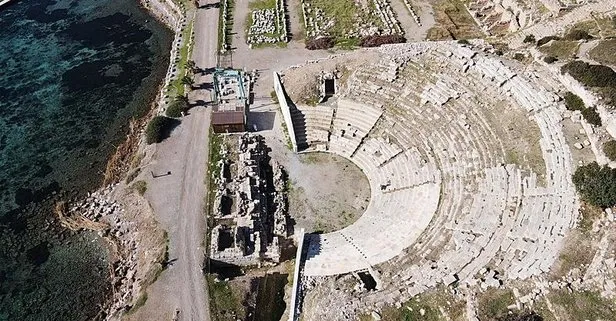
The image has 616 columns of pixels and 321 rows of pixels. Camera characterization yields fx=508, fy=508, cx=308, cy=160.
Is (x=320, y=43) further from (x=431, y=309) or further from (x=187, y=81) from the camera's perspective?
(x=431, y=309)

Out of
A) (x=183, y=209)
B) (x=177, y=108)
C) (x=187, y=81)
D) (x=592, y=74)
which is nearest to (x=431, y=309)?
(x=183, y=209)

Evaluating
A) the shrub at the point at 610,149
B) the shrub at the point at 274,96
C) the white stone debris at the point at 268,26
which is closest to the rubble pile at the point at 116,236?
the shrub at the point at 274,96

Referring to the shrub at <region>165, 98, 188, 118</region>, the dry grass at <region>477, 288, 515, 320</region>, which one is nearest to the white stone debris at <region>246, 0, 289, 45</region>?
the shrub at <region>165, 98, 188, 118</region>

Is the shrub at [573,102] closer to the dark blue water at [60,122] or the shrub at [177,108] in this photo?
the shrub at [177,108]

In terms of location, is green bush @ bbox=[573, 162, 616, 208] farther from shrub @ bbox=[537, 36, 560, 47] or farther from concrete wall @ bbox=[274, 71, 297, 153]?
concrete wall @ bbox=[274, 71, 297, 153]

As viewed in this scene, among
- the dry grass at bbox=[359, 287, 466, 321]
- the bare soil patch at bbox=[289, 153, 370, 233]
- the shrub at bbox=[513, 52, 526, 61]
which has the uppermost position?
the shrub at bbox=[513, 52, 526, 61]

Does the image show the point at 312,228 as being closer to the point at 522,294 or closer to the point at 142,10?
the point at 522,294
